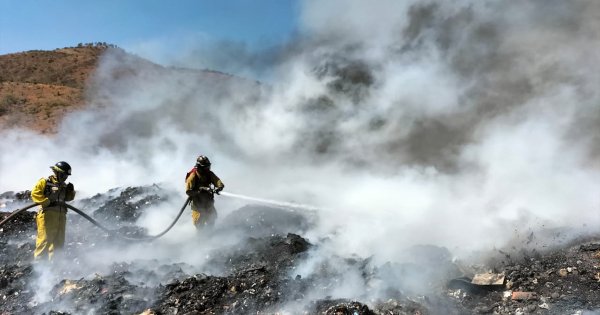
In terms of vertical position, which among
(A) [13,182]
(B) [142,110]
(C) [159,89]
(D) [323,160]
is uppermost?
(C) [159,89]

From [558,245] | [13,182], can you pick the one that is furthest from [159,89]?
[558,245]

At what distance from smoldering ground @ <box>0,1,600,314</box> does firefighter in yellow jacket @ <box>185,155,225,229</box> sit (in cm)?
52

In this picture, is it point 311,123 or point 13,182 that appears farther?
point 13,182

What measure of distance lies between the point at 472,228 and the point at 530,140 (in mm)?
1985

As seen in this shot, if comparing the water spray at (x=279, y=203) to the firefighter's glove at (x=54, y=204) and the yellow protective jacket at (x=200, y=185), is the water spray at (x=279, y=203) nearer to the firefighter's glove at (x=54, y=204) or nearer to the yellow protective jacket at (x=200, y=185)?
the yellow protective jacket at (x=200, y=185)

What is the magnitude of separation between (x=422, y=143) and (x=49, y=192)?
253 inches

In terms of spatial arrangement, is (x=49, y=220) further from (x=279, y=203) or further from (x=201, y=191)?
(x=279, y=203)

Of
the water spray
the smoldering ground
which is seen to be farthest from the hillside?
the water spray

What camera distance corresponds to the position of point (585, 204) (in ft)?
19.4

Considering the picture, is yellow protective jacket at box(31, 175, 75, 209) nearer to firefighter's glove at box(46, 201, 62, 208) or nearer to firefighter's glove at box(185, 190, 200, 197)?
firefighter's glove at box(46, 201, 62, 208)

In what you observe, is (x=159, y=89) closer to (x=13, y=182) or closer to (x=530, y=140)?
(x=13, y=182)

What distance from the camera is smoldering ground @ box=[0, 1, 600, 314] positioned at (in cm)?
634

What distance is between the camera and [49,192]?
236 inches

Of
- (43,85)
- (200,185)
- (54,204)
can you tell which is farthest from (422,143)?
(43,85)
